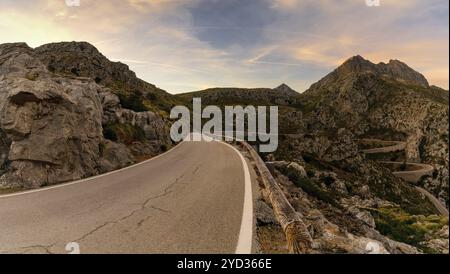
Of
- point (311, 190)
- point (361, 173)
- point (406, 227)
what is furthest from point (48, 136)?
point (361, 173)

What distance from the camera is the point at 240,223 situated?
666cm

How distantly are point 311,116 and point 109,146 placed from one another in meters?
171

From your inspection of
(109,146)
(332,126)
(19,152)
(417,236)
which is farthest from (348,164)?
(332,126)

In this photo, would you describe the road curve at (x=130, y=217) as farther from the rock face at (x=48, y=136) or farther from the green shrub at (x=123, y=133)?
the green shrub at (x=123, y=133)

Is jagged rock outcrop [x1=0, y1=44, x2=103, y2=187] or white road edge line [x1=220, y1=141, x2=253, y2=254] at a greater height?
jagged rock outcrop [x1=0, y1=44, x2=103, y2=187]

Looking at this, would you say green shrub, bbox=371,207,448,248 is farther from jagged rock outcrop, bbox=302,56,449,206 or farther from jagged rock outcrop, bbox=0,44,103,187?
jagged rock outcrop, bbox=302,56,449,206

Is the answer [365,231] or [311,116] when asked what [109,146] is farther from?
[311,116]

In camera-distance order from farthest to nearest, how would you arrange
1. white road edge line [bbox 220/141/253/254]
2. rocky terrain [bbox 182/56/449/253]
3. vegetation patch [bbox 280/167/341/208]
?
vegetation patch [bbox 280/167/341/208], rocky terrain [bbox 182/56/449/253], white road edge line [bbox 220/141/253/254]

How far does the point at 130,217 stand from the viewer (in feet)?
23.2

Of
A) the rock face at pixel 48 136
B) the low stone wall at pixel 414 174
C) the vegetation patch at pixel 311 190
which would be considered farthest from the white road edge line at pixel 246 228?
the low stone wall at pixel 414 174

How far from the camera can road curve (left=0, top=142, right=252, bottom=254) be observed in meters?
5.33

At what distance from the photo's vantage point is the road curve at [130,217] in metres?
5.33

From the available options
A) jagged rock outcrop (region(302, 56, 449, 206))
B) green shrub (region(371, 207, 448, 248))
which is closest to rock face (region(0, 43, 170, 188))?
green shrub (region(371, 207, 448, 248))

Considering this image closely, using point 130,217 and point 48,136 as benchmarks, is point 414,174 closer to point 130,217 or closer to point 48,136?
point 48,136
